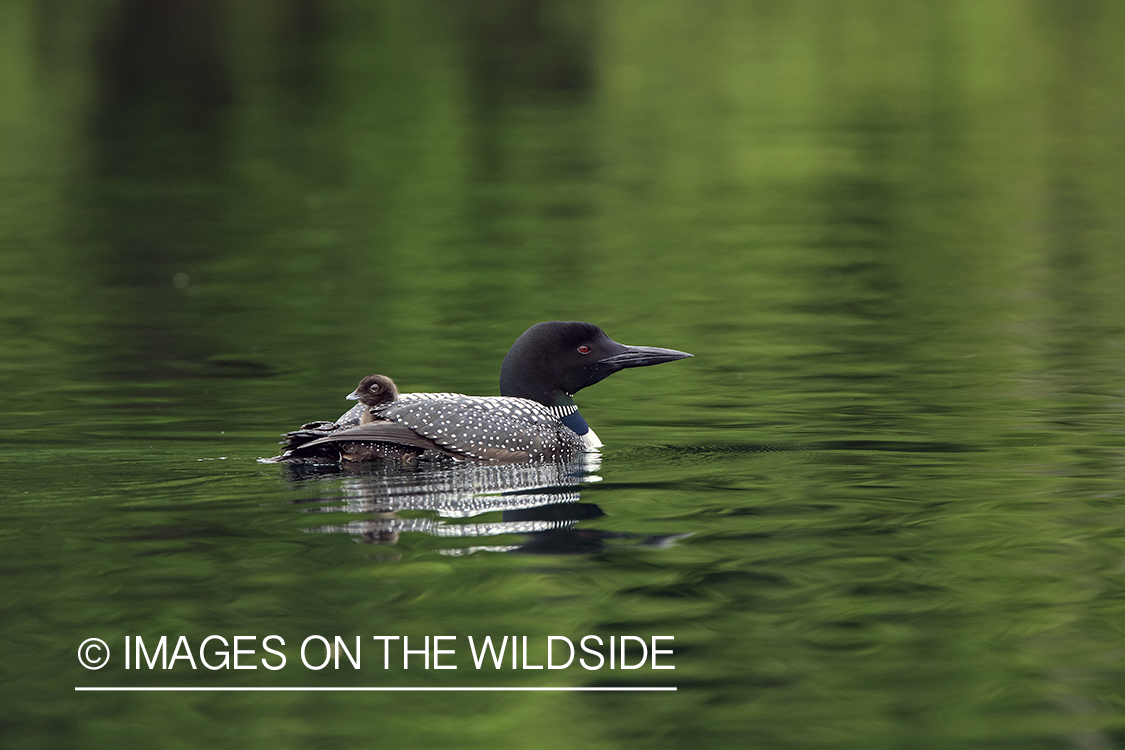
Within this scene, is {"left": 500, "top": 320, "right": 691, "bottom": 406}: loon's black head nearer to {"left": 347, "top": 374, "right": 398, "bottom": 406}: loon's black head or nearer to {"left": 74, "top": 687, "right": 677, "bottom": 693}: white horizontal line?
{"left": 347, "top": 374, "right": 398, "bottom": 406}: loon's black head

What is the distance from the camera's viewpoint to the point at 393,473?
297 inches

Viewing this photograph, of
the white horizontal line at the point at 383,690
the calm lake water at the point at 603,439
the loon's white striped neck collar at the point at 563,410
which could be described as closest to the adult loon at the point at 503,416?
the loon's white striped neck collar at the point at 563,410

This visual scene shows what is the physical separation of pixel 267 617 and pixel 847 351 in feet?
21.1

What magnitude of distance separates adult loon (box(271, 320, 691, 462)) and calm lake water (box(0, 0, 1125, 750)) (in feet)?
0.46

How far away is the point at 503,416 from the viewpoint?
7.93 metres

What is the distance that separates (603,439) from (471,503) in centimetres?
174

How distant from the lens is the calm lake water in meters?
4.98

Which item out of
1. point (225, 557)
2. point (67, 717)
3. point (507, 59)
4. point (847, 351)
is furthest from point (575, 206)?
point (507, 59)

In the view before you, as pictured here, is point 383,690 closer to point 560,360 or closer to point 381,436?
point 381,436

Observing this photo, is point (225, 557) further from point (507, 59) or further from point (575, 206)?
point (507, 59)

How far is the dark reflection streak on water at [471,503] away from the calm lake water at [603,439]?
0.02 m

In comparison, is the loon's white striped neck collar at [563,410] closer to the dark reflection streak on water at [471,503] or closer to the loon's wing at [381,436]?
the dark reflection streak on water at [471,503]

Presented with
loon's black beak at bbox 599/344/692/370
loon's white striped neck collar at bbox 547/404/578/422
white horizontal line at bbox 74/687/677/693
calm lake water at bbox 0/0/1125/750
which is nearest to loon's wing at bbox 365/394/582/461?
calm lake water at bbox 0/0/1125/750

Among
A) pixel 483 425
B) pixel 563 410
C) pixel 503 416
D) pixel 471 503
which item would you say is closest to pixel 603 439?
pixel 563 410
